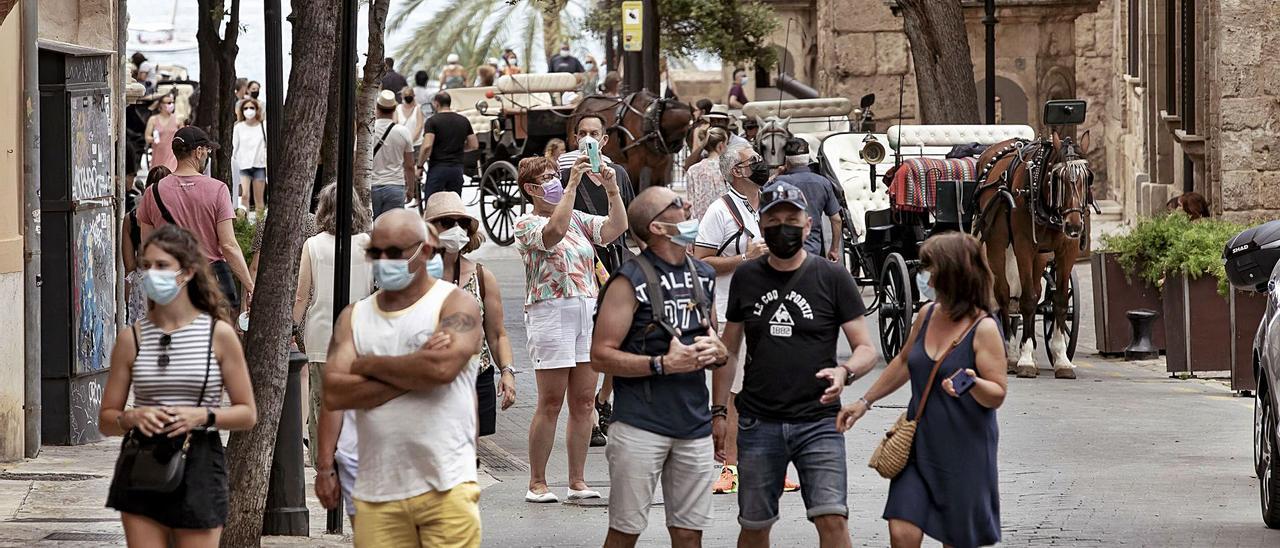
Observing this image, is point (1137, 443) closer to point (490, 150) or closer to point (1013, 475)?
point (1013, 475)

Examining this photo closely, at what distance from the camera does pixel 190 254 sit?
6.29 metres

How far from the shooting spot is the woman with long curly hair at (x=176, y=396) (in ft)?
20.2

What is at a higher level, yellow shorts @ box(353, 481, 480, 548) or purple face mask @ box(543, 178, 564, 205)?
purple face mask @ box(543, 178, 564, 205)

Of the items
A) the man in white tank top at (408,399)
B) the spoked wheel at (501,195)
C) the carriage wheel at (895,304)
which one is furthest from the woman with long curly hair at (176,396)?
the spoked wheel at (501,195)

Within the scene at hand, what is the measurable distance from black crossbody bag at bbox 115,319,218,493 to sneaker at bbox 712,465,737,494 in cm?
428

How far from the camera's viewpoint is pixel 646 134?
22172 millimetres

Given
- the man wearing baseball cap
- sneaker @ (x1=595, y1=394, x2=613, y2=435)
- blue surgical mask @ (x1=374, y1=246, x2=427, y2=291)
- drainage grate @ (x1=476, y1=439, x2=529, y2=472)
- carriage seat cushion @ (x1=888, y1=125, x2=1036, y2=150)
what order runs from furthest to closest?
the man wearing baseball cap
carriage seat cushion @ (x1=888, y1=125, x2=1036, y2=150)
sneaker @ (x1=595, y1=394, x2=613, y2=435)
drainage grate @ (x1=476, y1=439, x2=529, y2=472)
blue surgical mask @ (x1=374, y1=246, x2=427, y2=291)

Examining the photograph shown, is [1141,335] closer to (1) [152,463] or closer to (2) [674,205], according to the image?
(2) [674,205]

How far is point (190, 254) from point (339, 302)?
7.33 feet

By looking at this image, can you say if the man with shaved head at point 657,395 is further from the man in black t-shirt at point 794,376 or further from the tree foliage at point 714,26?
the tree foliage at point 714,26

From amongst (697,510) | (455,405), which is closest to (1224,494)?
(697,510)

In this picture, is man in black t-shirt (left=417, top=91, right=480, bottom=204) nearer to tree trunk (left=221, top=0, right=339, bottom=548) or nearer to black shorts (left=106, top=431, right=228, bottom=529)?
tree trunk (left=221, top=0, right=339, bottom=548)

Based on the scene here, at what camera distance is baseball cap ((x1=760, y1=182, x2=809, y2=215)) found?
24.1 ft

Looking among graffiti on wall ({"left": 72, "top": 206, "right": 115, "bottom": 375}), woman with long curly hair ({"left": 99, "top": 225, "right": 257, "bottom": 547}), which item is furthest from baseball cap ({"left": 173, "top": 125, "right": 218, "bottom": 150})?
woman with long curly hair ({"left": 99, "top": 225, "right": 257, "bottom": 547})
